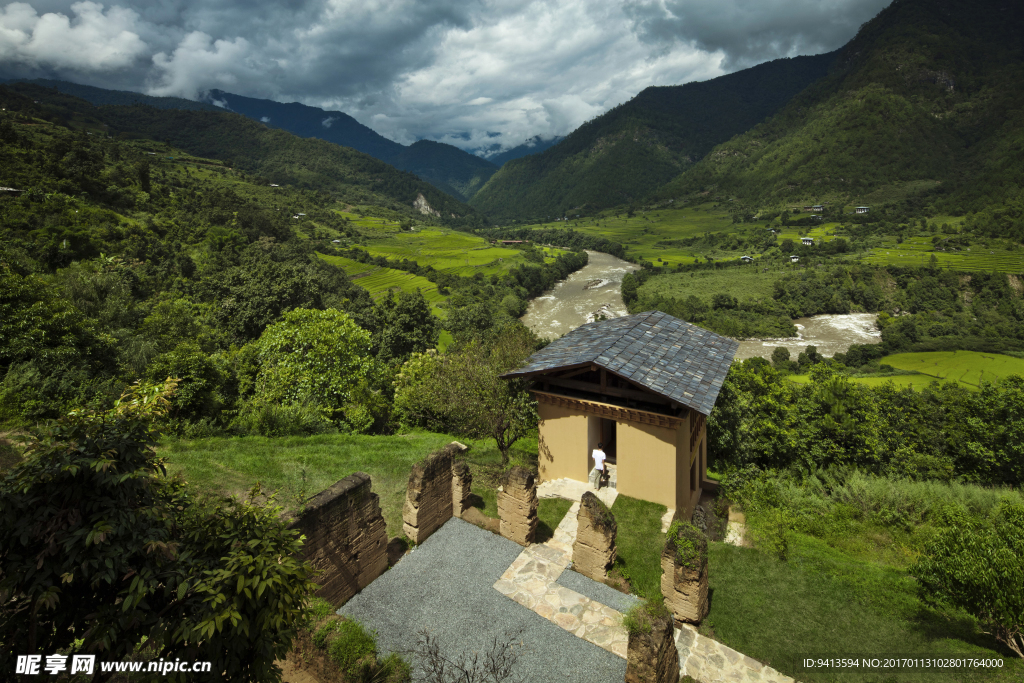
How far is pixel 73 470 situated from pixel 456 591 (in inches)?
355

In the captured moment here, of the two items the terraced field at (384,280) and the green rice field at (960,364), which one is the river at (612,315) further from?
the terraced field at (384,280)

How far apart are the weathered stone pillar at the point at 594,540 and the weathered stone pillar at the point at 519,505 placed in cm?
152

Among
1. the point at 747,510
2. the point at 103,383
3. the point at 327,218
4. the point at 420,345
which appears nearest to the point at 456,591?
the point at 747,510

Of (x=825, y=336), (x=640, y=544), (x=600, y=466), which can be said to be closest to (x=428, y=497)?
(x=600, y=466)

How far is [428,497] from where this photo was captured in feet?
43.1

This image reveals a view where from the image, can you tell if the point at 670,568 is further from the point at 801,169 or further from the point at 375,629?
the point at 801,169

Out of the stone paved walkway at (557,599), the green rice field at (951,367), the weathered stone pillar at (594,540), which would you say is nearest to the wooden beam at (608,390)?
the weathered stone pillar at (594,540)

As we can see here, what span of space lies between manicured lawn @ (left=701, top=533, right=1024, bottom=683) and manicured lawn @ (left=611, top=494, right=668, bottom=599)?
154 cm

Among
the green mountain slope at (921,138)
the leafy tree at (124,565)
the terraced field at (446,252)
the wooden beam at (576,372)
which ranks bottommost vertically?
the wooden beam at (576,372)

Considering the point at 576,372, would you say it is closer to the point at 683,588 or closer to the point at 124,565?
the point at 683,588

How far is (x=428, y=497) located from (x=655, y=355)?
10388mm

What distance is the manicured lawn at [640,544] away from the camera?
12211mm

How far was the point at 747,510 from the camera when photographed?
17.5 m

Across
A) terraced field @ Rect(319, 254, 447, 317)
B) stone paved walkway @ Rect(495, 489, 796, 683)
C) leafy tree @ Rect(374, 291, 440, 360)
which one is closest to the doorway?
stone paved walkway @ Rect(495, 489, 796, 683)
